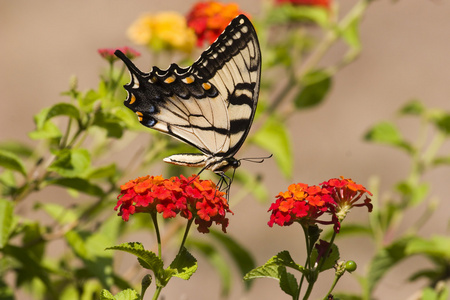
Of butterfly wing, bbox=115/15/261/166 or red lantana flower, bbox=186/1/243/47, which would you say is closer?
butterfly wing, bbox=115/15/261/166

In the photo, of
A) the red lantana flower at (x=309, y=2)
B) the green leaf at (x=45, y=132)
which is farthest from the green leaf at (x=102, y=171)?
the red lantana flower at (x=309, y=2)

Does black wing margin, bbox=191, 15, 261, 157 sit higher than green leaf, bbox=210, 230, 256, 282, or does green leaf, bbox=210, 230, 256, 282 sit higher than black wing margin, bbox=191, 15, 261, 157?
black wing margin, bbox=191, 15, 261, 157

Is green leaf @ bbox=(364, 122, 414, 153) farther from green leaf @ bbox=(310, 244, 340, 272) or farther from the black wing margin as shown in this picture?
green leaf @ bbox=(310, 244, 340, 272)

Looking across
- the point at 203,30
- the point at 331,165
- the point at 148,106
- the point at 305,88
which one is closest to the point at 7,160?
the point at 148,106

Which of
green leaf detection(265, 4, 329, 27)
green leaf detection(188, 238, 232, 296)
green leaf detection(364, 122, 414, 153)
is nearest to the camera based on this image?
green leaf detection(188, 238, 232, 296)

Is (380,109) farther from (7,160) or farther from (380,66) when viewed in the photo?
(7,160)

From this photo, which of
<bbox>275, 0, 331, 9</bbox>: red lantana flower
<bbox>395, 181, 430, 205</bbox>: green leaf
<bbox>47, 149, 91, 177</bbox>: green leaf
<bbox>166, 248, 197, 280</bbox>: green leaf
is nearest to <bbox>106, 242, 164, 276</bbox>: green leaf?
<bbox>166, 248, 197, 280</bbox>: green leaf

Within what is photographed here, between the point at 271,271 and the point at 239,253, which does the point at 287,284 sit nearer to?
the point at 271,271
